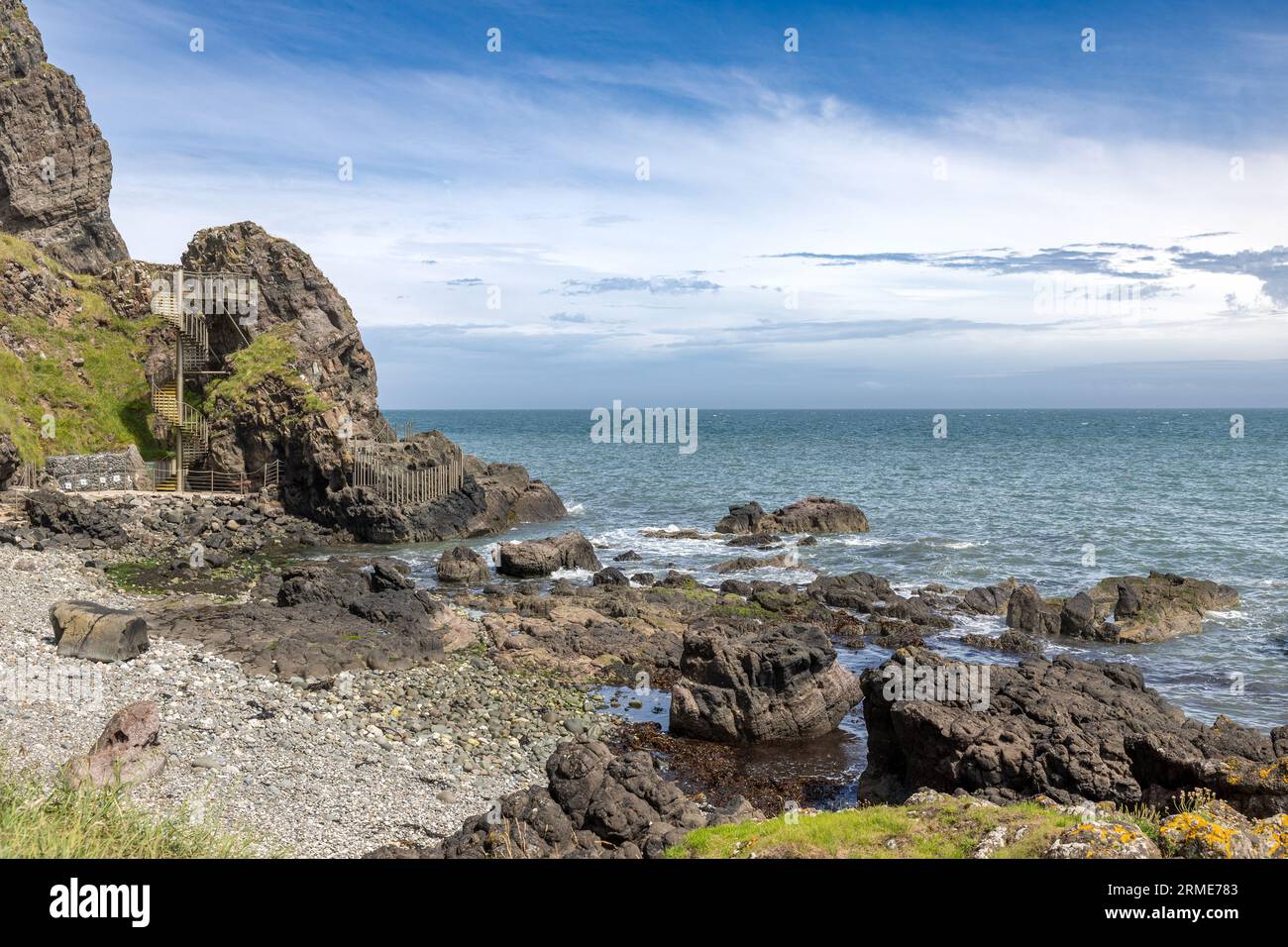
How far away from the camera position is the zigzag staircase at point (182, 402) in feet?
192

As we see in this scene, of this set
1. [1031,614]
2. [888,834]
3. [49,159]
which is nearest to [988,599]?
[1031,614]

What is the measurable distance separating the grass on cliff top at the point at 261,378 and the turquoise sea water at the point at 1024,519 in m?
13.2

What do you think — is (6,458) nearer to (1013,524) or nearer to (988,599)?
(988,599)

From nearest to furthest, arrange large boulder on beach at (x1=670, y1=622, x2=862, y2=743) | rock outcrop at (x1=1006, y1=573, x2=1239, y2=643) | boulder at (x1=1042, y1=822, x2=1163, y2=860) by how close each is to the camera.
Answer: boulder at (x1=1042, y1=822, x2=1163, y2=860), large boulder on beach at (x1=670, y1=622, x2=862, y2=743), rock outcrop at (x1=1006, y1=573, x2=1239, y2=643)

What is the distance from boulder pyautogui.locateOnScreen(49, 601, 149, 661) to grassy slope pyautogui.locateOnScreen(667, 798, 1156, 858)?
1668cm

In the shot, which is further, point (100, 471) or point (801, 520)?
point (100, 471)

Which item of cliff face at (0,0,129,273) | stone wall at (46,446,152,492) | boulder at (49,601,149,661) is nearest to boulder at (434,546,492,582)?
boulder at (49,601,149,661)

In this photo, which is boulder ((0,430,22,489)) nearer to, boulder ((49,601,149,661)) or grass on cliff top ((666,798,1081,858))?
boulder ((49,601,149,661))

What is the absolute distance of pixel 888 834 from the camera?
40.4 feet

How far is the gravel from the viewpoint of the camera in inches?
619

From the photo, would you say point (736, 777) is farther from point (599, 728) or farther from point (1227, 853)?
point (1227, 853)

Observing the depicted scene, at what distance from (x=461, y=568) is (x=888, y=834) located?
31.5 m

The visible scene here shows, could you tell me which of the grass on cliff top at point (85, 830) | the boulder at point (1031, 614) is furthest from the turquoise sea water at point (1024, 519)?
the grass on cliff top at point (85, 830)
